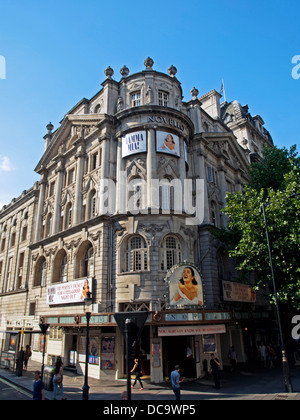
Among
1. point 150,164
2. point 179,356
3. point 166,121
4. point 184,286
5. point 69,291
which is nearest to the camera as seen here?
point 179,356

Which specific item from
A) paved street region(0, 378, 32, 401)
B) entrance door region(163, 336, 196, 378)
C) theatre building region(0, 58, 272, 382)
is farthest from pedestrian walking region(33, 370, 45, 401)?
entrance door region(163, 336, 196, 378)

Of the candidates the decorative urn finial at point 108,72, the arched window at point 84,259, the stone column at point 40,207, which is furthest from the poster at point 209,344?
the decorative urn finial at point 108,72

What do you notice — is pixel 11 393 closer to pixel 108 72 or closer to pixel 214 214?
pixel 214 214

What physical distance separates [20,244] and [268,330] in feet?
105

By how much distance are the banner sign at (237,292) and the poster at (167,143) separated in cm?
1199

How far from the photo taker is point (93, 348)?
2116cm

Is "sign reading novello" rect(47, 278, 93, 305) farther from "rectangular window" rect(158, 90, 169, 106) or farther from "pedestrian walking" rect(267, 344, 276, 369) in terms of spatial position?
"rectangular window" rect(158, 90, 169, 106)

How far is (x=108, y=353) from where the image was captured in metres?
20.6

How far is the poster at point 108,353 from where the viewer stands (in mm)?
20297

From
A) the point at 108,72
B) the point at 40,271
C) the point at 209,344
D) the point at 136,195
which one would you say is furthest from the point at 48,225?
the point at 209,344

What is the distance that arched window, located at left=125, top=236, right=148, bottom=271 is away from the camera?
2231 centimetres

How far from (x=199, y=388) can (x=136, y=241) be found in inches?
417

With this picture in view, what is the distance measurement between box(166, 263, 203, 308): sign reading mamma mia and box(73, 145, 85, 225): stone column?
11201mm
